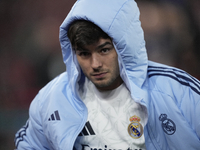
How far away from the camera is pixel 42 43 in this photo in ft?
7.76

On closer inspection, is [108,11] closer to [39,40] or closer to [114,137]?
[114,137]

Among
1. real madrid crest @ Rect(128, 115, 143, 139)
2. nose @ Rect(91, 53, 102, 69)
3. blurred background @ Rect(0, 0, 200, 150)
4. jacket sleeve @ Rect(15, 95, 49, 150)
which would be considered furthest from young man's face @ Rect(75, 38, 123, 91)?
blurred background @ Rect(0, 0, 200, 150)

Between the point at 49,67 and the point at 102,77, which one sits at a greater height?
the point at 102,77

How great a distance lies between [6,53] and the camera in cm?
236

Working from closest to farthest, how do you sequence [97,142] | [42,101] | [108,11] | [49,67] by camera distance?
1. [108,11]
2. [97,142]
3. [42,101]
4. [49,67]

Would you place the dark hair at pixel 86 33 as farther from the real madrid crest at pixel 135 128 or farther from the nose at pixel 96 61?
the real madrid crest at pixel 135 128

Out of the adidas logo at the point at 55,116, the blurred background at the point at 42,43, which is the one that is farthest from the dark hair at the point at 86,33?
the blurred background at the point at 42,43

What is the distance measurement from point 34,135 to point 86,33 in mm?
628

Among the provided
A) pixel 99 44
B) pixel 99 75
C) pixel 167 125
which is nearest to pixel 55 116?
pixel 99 75

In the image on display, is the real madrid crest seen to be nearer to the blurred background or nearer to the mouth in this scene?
the mouth

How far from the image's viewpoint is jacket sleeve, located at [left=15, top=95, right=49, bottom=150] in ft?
4.00

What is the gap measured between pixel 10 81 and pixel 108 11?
1.67 meters

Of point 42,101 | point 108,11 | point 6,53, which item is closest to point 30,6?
point 6,53

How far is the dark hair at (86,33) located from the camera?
3.17 ft
